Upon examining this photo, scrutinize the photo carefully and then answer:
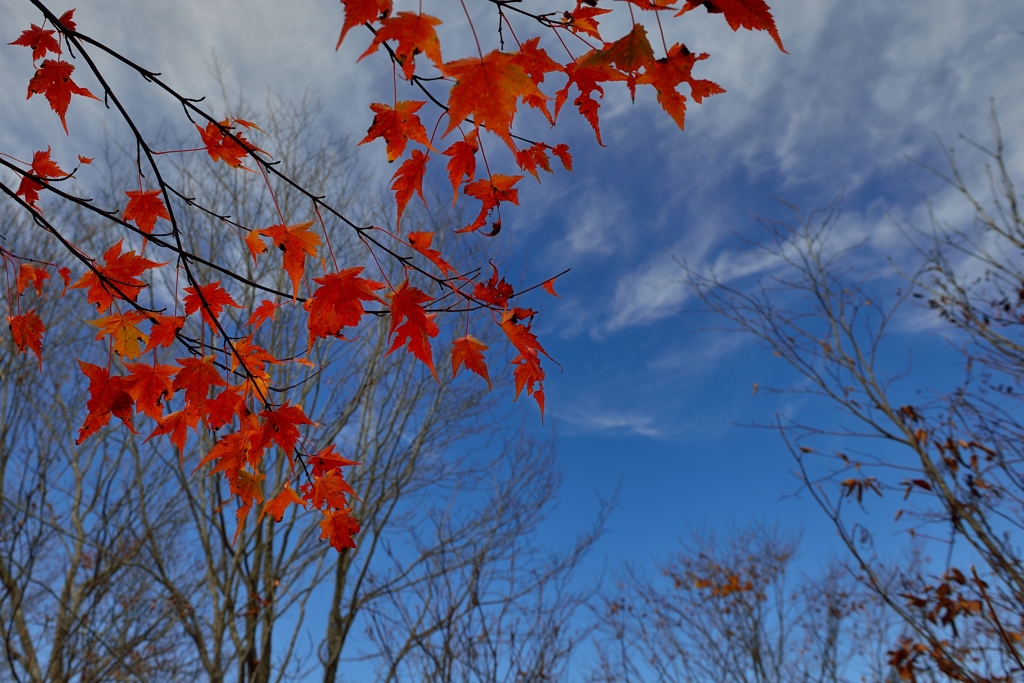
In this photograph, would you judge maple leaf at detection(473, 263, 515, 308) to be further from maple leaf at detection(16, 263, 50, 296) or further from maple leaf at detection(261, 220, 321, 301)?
maple leaf at detection(16, 263, 50, 296)

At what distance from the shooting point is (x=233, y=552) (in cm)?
514

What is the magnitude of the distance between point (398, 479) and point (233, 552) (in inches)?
62.2

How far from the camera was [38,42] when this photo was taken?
1663 mm

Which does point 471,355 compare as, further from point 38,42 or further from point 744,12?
point 38,42

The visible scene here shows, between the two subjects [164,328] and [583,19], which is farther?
[164,328]

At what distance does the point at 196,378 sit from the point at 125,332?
0.36 metres

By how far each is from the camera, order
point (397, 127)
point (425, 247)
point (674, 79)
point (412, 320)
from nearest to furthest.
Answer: point (674, 79) → point (412, 320) → point (397, 127) → point (425, 247)

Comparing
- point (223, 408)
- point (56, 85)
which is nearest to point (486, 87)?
point (223, 408)

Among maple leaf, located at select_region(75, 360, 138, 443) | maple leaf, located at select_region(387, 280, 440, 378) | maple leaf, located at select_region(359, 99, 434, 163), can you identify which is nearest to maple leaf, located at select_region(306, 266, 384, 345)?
maple leaf, located at select_region(387, 280, 440, 378)

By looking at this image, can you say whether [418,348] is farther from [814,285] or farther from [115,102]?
[814,285]

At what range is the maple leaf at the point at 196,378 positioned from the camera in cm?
151

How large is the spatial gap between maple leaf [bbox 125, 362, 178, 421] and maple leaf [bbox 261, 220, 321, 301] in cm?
46

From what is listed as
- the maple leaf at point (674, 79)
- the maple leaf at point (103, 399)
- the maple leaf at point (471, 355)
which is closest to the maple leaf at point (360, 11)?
the maple leaf at point (674, 79)

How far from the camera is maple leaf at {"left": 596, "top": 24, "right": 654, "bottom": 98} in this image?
3.11ft
